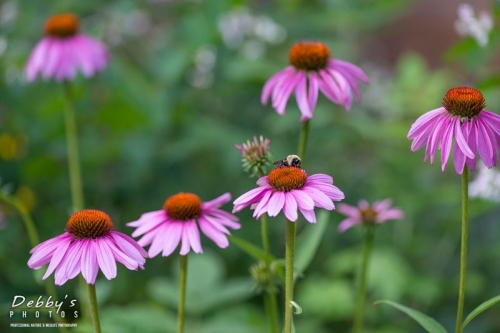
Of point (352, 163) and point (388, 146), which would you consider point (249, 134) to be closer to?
point (388, 146)

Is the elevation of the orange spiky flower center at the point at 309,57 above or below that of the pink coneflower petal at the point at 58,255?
→ above

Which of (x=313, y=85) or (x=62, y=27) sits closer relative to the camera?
(x=313, y=85)

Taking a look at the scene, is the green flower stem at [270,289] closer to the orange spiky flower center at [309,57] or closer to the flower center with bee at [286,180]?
the flower center with bee at [286,180]

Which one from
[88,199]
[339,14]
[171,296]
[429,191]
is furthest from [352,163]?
[171,296]

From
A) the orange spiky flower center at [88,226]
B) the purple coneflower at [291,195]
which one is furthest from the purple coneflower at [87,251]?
the purple coneflower at [291,195]

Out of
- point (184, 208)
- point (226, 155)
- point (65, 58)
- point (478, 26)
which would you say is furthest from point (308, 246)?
point (226, 155)

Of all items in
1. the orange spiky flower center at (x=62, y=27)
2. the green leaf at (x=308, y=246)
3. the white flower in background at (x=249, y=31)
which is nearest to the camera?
the green leaf at (x=308, y=246)

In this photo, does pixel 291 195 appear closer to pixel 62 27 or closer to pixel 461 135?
pixel 461 135
